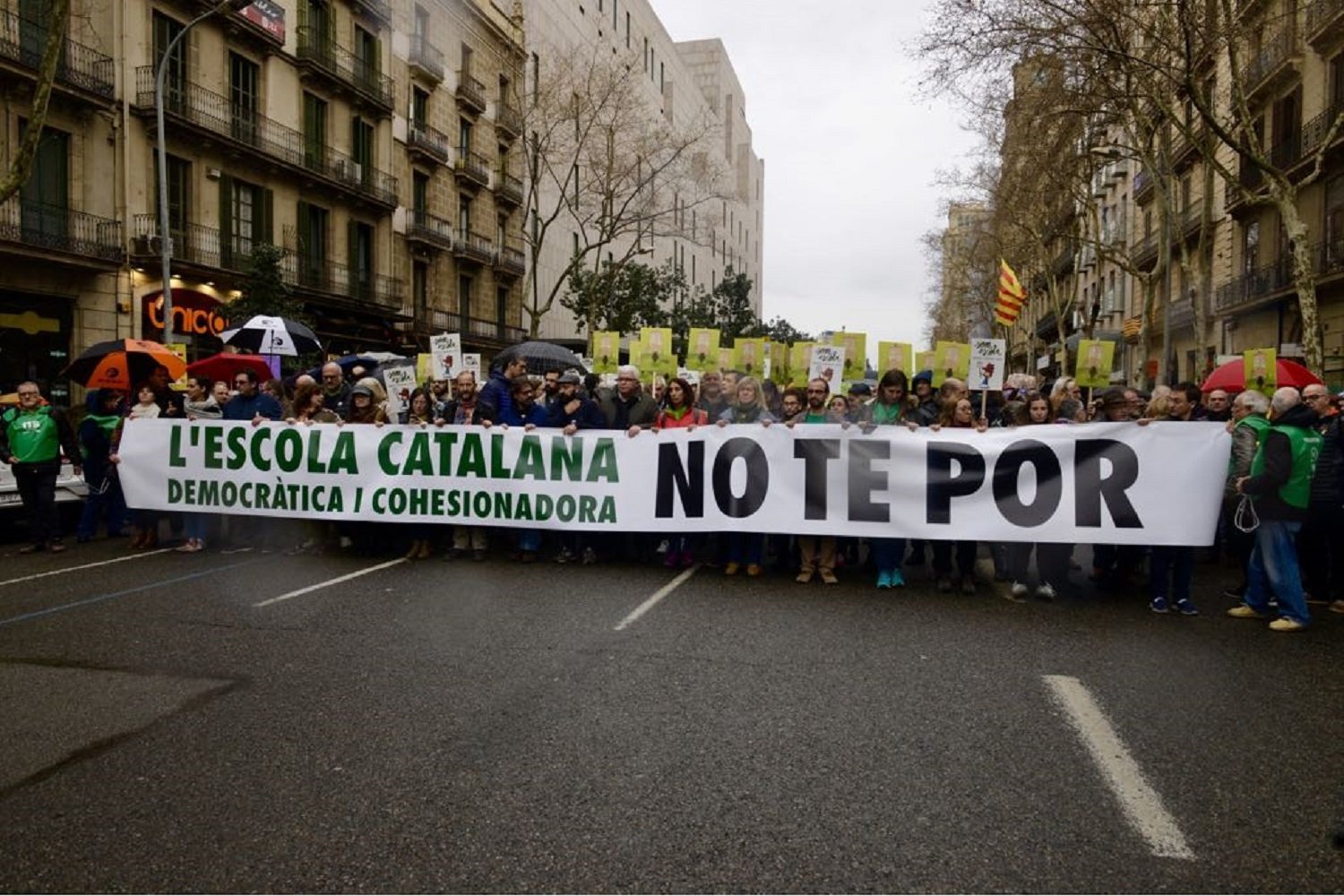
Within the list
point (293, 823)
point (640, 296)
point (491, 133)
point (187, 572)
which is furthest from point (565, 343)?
point (293, 823)

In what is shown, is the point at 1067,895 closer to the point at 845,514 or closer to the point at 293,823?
the point at 293,823

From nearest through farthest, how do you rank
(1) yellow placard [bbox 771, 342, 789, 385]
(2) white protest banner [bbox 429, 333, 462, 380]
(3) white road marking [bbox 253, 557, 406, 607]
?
(3) white road marking [bbox 253, 557, 406, 607] → (2) white protest banner [bbox 429, 333, 462, 380] → (1) yellow placard [bbox 771, 342, 789, 385]

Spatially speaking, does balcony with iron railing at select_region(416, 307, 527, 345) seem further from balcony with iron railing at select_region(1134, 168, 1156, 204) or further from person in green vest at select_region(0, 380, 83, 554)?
balcony with iron railing at select_region(1134, 168, 1156, 204)

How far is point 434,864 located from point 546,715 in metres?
1.55

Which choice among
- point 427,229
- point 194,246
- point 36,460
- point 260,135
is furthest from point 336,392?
point 427,229

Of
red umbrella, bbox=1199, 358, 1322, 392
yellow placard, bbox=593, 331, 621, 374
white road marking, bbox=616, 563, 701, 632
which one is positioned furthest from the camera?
yellow placard, bbox=593, 331, 621, 374

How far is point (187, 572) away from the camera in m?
8.80

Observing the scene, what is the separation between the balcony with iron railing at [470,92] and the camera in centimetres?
3953

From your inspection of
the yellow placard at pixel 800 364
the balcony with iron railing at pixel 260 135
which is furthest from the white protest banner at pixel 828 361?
the balcony with iron railing at pixel 260 135

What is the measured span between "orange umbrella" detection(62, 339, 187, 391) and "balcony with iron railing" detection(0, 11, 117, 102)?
1075cm

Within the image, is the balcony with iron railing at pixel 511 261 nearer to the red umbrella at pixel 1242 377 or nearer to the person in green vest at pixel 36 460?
the person in green vest at pixel 36 460

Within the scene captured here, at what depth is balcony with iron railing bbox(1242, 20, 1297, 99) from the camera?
27438 mm

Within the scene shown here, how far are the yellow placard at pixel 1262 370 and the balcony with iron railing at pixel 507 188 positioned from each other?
1467 inches

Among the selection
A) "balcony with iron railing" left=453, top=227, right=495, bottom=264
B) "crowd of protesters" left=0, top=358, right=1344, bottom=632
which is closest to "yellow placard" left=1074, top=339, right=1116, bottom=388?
"crowd of protesters" left=0, top=358, right=1344, bottom=632
